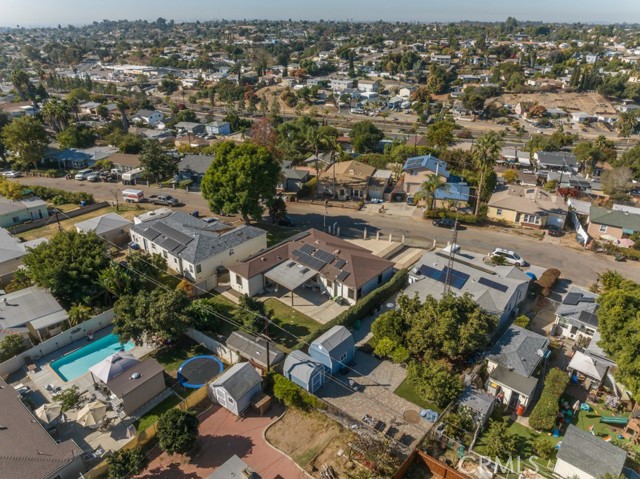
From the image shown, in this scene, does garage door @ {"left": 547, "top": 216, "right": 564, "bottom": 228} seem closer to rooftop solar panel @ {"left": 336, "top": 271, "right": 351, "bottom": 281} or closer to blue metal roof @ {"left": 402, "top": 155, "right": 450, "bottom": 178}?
blue metal roof @ {"left": 402, "top": 155, "right": 450, "bottom": 178}

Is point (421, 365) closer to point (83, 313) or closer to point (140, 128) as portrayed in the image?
point (83, 313)

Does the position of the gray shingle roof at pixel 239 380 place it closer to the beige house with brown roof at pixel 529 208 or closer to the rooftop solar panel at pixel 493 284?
the rooftop solar panel at pixel 493 284

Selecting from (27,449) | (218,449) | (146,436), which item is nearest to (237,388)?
(218,449)

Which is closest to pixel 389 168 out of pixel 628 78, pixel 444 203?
pixel 444 203

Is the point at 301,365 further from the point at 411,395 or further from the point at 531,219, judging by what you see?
the point at 531,219

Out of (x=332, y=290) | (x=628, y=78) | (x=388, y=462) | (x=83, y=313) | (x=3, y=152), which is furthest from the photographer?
(x=628, y=78)

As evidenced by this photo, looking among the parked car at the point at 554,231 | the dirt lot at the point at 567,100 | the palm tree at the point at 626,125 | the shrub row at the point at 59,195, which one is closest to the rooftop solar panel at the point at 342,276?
the parked car at the point at 554,231
